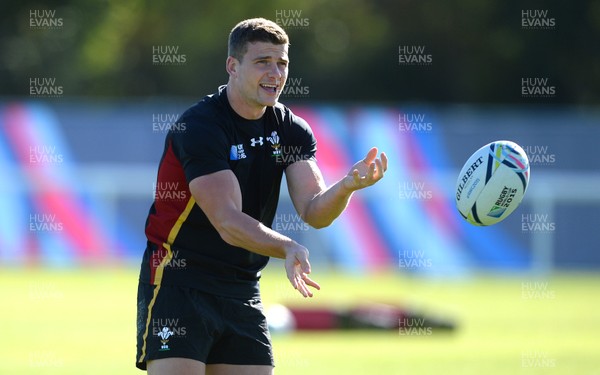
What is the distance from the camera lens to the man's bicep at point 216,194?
20.3ft

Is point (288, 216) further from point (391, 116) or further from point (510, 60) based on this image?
point (510, 60)

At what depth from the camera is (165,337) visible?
6.25 meters

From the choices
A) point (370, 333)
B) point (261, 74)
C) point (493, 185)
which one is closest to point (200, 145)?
point (261, 74)

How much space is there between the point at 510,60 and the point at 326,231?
1352 centimetres

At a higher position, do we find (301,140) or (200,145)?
(301,140)

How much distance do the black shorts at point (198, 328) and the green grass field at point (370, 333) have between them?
4504mm

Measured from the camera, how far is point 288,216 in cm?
2380

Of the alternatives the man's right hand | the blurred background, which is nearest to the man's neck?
the man's right hand

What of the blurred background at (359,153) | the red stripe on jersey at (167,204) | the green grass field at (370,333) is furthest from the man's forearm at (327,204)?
the blurred background at (359,153)

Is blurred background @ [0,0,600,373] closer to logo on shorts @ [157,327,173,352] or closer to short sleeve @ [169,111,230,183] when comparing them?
logo on shorts @ [157,327,173,352]

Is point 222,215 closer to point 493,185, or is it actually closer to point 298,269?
point 298,269

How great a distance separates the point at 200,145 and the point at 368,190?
17.9 metres

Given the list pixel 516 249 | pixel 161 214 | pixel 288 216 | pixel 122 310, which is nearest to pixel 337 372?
pixel 161 214

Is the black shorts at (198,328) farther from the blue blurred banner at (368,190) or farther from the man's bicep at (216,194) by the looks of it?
the blue blurred banner at (368,190)
